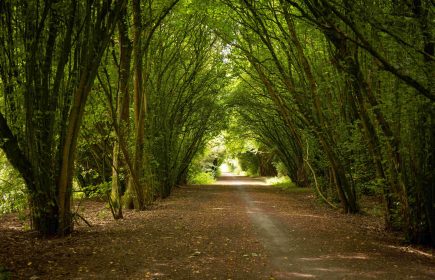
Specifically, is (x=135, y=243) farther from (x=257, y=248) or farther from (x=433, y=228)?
(x=433, y=228)

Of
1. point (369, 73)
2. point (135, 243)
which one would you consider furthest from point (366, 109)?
point (135, 243)

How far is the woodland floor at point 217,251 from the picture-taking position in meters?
5.90

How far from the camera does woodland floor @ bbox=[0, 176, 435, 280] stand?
5902 millimetres

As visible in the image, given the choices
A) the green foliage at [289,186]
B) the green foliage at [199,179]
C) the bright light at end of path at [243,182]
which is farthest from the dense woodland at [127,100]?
the green foliage at [199,179]

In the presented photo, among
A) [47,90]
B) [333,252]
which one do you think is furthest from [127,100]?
[333,252]

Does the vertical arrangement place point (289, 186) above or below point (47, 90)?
below

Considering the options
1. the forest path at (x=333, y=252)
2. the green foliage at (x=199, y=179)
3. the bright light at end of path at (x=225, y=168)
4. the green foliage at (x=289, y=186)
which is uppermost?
the bright light at end of path at (x=225, y=168)

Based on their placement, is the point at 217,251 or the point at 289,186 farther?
the point at 289,186

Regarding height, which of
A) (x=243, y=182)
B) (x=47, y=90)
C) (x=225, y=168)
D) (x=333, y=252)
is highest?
(x=47, y=90)

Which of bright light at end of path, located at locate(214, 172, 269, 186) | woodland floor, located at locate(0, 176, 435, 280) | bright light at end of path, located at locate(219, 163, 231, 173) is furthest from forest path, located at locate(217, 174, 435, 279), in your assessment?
bright light at end of path, located at locate(219, 163, 231, 173)

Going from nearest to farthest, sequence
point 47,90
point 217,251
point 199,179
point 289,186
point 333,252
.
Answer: point 333,252 < point 217,251 < point 47,90 < point 289,186 < point 199,179

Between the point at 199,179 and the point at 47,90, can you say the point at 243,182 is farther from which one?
the point at 47,90

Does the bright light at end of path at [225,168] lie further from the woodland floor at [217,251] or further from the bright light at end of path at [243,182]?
the woodland floor at [217,251]

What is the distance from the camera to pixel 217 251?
738 centimetres
